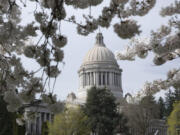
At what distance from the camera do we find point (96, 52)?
253ft

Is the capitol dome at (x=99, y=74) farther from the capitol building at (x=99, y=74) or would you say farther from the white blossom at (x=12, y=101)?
the white blossom at (x=12, y=101)

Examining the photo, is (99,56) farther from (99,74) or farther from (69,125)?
(69,125)

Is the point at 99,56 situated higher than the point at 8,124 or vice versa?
the point at 99,56

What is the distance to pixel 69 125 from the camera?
110 ft

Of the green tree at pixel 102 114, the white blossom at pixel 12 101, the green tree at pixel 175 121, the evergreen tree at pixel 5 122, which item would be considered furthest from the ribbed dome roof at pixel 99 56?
the white blossom at pixel 12 101

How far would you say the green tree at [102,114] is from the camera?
4012 centimetres

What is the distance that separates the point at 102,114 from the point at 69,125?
8.52m

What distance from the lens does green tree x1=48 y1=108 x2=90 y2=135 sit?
3303 centimetres

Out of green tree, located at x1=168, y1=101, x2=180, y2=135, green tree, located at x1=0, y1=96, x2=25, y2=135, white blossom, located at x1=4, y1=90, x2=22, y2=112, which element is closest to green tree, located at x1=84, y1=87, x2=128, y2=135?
green tree, located at x1=168, y1=101, x2=180, y2=135

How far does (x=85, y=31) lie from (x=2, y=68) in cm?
139

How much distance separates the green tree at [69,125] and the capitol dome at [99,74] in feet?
116

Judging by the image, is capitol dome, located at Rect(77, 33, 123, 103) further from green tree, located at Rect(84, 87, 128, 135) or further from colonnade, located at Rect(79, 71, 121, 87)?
green tree, located at Rect(84, 87, 128, 135)

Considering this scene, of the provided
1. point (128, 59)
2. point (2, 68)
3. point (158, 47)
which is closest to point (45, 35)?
point (2, 68)

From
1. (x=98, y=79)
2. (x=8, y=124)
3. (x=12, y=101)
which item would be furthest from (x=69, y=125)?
(x=98, y=79)
